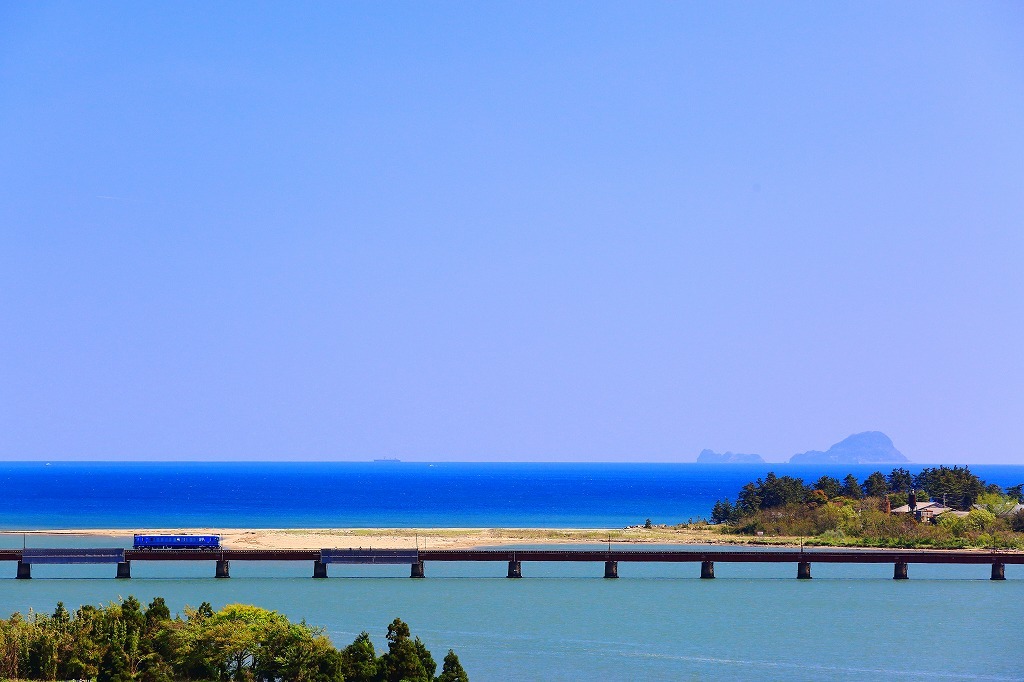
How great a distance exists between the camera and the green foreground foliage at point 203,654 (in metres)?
49.2

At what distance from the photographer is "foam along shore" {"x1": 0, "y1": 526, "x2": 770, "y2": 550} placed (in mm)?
133125

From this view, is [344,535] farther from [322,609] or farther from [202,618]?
[202,618]

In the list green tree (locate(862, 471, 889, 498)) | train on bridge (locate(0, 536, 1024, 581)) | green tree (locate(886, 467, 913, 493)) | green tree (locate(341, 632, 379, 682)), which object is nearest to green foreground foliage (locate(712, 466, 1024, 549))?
green tree (locate(862, 471, 889, 498))

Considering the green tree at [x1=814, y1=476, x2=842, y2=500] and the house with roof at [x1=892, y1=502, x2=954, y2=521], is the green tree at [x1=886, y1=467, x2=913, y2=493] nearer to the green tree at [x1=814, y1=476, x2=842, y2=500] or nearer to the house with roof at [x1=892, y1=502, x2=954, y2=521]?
the green tree at [x1=814, y1=476, x2=842, y2=500]

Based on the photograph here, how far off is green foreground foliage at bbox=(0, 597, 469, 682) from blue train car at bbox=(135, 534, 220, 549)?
6068 cm

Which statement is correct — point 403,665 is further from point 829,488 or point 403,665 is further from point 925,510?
point 829,488

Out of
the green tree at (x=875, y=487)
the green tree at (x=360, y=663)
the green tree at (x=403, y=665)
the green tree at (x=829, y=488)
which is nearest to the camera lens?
the green tree at (x=403, y=665)

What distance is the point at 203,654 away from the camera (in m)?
51.0

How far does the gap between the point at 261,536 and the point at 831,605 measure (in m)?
74.1

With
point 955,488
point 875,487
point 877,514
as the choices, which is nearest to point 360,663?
point 877,514

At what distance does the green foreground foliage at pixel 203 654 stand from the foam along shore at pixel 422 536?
75.6 metres

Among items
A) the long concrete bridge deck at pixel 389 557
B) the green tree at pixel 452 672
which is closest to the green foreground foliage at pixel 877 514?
the long concrete bridge deck at pixel 389 557

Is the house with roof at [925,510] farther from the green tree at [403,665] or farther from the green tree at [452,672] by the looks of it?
the green tree at [403,665]

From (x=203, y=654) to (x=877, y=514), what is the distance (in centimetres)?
10858
